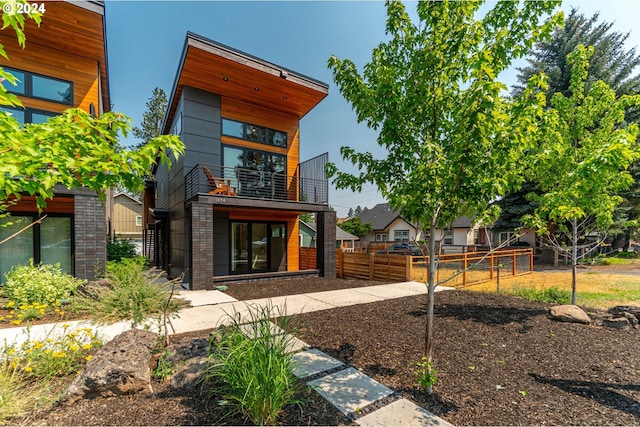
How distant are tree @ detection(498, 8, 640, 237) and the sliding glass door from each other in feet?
49.8

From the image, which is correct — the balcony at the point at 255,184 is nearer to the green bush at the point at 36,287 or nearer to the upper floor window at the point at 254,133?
the upper floor window at the point at 254,133

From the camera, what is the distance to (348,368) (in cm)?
346

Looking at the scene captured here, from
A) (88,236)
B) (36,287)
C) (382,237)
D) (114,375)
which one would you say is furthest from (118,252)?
(382,237)

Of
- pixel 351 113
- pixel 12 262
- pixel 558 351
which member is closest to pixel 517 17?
pixel 351 113

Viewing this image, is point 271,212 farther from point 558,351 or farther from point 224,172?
point 558,351

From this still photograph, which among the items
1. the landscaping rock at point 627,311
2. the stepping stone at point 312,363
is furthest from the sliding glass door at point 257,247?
the landscaping rock at point 627,311

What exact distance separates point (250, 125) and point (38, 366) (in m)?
9.95

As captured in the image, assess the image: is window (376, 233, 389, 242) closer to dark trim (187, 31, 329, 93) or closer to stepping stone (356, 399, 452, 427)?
dark trim (187, 31, 329, 93)

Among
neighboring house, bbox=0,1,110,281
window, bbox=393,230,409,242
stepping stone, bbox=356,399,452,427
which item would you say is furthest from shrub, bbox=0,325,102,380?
window, bbox=393,230,409,242

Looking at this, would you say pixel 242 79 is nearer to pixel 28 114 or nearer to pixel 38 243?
pixel 28 114

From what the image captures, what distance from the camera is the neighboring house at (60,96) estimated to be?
715cm

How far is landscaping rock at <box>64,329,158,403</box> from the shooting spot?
271cm

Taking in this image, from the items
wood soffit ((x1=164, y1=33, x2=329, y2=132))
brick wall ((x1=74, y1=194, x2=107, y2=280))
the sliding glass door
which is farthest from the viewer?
the sliding glass door

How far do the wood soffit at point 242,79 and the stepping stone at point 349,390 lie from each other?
889 centimetres
